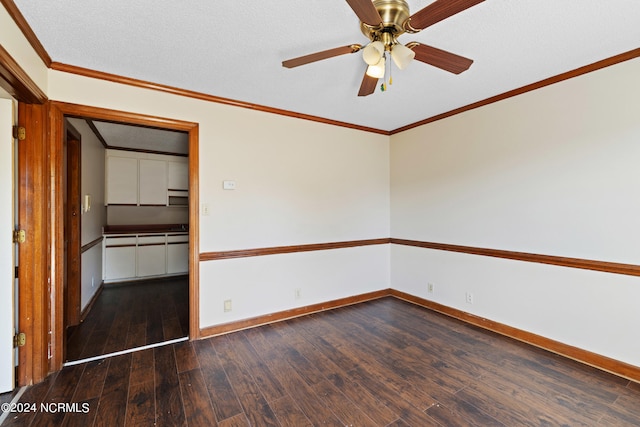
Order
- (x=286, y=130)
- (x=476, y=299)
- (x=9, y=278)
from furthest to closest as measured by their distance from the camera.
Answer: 1. (x=286, y=130)
2. (x=476, y=299)
3. (x=9, y=278)

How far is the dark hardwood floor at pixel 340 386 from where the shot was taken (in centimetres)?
171

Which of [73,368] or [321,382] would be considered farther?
[73,368]

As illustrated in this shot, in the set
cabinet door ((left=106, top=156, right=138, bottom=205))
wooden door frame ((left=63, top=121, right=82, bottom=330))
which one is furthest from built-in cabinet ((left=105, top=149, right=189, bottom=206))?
wooden door frame ((left=63, top=121, right=82, bottom=330))

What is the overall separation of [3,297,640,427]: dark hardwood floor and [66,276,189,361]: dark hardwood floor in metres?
0.28

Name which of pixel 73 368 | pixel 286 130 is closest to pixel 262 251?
pixel 286 130

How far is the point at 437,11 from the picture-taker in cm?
131

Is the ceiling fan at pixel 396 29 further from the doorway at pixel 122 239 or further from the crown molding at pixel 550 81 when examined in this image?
the doorway at pixel 122 239

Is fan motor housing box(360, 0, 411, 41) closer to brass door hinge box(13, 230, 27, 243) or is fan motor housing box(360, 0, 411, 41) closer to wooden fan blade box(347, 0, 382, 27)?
wooden fan blade box(347, 0, 382, 27)

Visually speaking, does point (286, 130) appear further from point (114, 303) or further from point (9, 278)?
point (114, 303)

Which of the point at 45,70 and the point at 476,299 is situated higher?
the point at 45,70

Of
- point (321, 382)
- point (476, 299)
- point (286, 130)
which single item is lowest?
point (321, 382)

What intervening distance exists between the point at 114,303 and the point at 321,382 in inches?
125

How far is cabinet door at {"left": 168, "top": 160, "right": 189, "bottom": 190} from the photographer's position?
5.22m

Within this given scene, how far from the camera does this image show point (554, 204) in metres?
2.49
